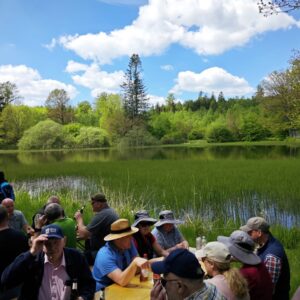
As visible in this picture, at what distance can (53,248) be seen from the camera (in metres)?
3.37

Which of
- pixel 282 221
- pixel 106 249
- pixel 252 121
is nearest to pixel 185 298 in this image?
pixel 106 249

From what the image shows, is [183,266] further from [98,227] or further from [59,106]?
[59,106]

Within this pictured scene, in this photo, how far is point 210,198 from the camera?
42.9 feet

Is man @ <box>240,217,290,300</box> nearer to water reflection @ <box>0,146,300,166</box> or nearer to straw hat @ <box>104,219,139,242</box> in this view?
straw hat @ <box>104,219,139,242</box>

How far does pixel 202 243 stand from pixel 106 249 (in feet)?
6.51

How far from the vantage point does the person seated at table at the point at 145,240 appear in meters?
5.21

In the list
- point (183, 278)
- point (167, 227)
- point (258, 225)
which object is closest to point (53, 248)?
point (183, 278)

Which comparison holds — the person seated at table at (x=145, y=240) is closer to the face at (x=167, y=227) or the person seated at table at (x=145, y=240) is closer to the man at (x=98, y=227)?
the face at (x=167, y=227)

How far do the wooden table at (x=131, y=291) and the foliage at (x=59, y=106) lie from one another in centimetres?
8480

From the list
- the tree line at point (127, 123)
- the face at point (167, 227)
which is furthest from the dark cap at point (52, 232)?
the tree line at point (127, 123)

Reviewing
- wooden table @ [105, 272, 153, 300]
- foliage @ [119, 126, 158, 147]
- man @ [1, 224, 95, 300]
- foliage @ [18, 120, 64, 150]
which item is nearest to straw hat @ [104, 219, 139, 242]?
wooden table @ [105, 272, 153, 300]

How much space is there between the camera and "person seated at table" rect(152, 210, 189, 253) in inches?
226

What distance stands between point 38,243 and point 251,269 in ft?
6.31

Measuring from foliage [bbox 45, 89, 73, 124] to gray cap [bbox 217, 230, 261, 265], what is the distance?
280 feet
